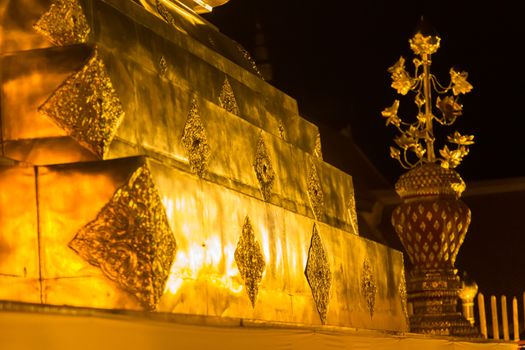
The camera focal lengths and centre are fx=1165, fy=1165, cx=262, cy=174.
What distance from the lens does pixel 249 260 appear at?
5.40 meters

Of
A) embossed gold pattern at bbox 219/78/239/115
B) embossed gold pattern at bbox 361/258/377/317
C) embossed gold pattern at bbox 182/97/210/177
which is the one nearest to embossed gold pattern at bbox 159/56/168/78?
embossed gold pattern at bbox 182/97/210/177

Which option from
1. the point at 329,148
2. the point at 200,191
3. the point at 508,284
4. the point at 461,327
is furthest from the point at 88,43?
the point at 329,148

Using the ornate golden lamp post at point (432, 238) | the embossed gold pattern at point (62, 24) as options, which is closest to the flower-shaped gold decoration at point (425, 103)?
the ornate golden lamp post at point (432, 238)

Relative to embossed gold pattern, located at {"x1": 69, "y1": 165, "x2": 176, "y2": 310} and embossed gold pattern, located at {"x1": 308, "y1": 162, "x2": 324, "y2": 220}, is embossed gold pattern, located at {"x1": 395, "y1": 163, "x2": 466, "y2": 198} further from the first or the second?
embossed gold pattern, located at {"x1": 69, "y1": 165, "x2": 176, "y2": 310}

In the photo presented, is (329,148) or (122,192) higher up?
(329,148)

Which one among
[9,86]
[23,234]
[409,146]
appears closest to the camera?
[23,234]

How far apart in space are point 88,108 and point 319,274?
2.15m

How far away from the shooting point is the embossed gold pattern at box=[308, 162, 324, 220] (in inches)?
263

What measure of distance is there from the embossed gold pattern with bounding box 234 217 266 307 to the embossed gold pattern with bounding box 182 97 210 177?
344 mm

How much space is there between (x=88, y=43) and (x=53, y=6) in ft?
0.69

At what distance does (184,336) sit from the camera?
145 inches

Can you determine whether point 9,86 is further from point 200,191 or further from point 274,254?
point 274,254

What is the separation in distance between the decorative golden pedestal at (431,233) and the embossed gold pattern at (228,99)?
314 cm

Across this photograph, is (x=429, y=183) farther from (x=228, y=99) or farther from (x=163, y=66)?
(x=163, y=66)
